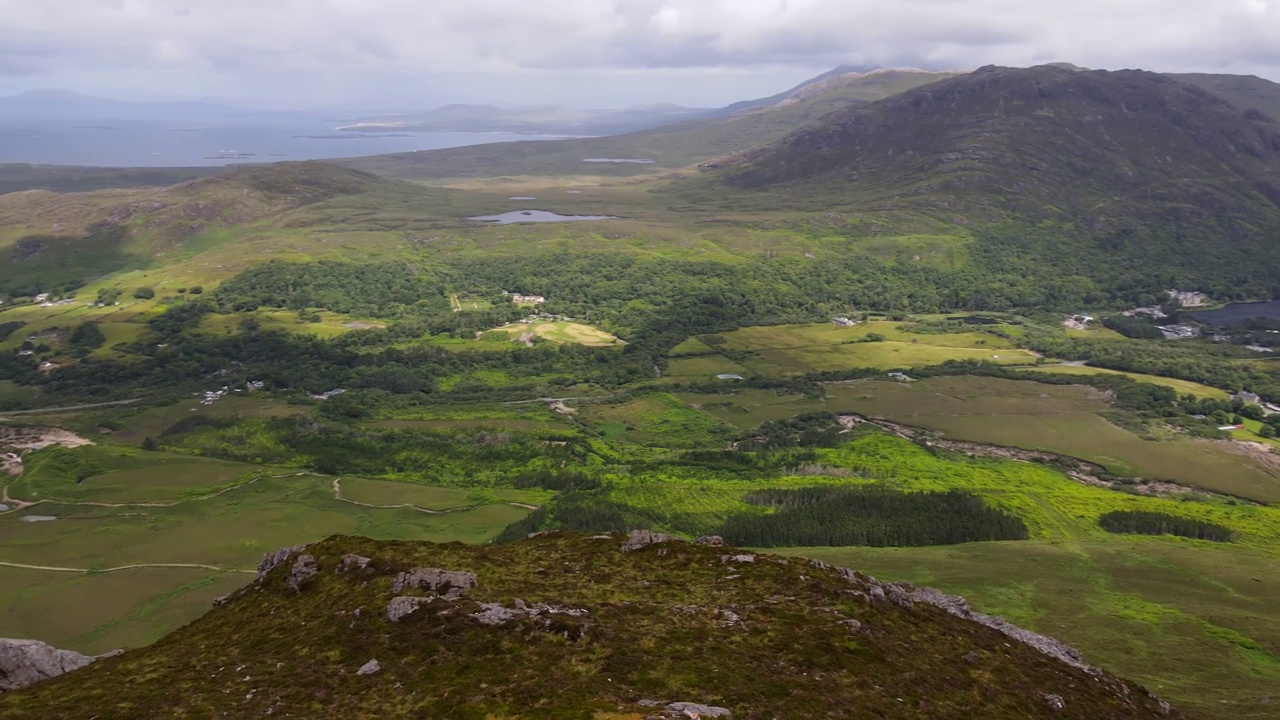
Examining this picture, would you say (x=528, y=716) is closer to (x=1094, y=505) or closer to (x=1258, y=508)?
(x=1094, y=505)

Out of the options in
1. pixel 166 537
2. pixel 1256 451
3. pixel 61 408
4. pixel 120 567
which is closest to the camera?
pixel 120 567

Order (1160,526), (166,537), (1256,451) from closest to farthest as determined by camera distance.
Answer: (166,537) < (1160,526) < (1256,451)

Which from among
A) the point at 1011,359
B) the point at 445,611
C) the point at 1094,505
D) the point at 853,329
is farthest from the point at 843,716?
the point at 853,329

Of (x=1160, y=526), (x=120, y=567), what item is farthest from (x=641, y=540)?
(x=1160, y=526)

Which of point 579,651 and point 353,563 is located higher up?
point 353,563

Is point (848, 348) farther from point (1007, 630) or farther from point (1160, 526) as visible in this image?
point (1007, 630)

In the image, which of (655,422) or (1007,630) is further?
(655,422)
